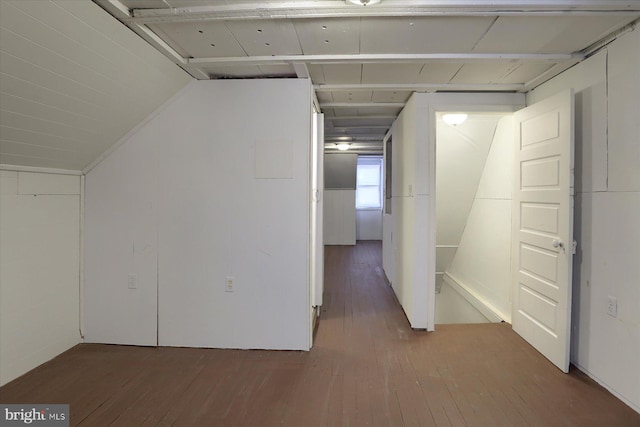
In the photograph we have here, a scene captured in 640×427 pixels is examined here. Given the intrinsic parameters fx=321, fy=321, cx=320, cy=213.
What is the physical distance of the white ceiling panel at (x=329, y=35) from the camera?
5.95 ft

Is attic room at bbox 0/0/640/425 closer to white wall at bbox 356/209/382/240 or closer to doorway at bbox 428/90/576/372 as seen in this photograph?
doorway at bbox 428/90/576/372

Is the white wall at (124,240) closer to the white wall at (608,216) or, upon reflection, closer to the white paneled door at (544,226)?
the white paneled door at (544,226)

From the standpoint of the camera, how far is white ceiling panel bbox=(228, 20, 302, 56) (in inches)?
72.5

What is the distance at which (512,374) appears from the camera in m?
2.27

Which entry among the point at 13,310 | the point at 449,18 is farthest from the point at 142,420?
the point at 449,18

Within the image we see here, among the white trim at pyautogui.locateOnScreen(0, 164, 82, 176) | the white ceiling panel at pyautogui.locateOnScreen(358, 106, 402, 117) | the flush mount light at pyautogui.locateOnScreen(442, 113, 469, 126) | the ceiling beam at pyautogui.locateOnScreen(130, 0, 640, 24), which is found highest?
the white ceiling panel at pyautogui.locateOnScreen(358, 106, 402, 117)

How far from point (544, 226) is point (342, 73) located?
6.44 ft

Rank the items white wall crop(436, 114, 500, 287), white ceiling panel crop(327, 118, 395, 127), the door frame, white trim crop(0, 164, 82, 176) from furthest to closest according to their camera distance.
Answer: white ceiling panel crop(327, 118, 395, 127) < white wall crop(436, 114, 500, 287) < the door frame < white trim crop(0, 164, 82, 176)

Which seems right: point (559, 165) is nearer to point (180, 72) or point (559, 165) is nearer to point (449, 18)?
point (449, 18)

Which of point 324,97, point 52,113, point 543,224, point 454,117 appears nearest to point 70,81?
point 52,113

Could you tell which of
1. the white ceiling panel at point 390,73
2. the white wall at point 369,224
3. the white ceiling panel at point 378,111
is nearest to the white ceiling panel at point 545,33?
the white ceiling panel at point 390,73

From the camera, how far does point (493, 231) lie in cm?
351

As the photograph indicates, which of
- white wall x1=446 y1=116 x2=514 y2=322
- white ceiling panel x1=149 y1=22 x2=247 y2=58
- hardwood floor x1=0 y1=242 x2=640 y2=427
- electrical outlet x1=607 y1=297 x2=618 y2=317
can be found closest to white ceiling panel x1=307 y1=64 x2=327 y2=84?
white ceiling panel x1=149 y1=22 x2=247 y2=58

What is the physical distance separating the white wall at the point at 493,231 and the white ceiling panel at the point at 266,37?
236cm
